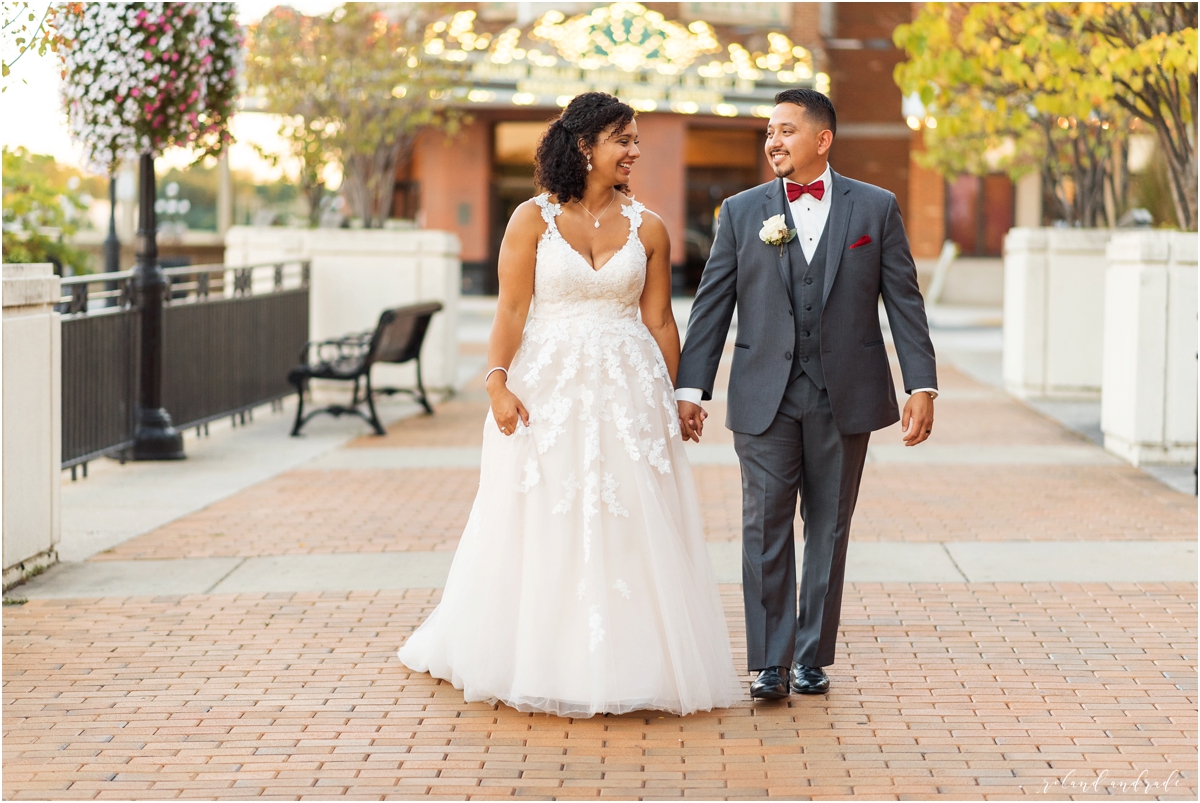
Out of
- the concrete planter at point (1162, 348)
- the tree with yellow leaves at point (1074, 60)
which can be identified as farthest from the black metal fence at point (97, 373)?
the concrete planter at point (1162, 348)

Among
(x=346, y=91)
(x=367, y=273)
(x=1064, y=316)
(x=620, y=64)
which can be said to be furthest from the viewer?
(x=620, y=64)

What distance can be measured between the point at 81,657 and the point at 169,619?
1.97ft

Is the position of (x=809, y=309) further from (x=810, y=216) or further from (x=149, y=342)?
(x=149, y=342)

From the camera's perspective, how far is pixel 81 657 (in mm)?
5547

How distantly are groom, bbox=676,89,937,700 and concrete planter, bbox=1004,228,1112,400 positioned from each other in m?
10.2

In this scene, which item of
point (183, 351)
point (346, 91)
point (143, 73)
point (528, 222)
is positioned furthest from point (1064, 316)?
point (528, 222)

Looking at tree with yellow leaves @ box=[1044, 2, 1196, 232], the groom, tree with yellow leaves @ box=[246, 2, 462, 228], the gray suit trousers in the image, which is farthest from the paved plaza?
tree with yellow leaves @ box=[246, 2, 462, 228]

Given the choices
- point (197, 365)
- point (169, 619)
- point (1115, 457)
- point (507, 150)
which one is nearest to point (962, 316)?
point (507, 150)

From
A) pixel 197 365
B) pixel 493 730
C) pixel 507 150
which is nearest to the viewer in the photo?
pixel 493 730

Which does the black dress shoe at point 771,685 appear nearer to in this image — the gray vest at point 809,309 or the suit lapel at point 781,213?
the gray vest at point 809,309

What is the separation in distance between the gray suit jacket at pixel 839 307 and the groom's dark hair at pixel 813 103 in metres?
0.22

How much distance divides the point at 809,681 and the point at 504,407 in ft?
4.84

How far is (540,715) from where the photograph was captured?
4.82 meters

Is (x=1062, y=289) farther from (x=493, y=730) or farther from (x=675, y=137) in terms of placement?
(x=675, y=137)
